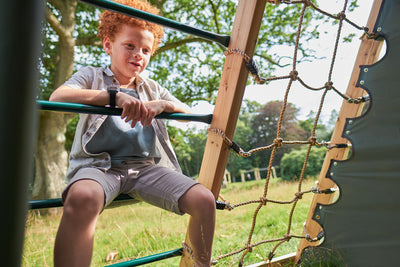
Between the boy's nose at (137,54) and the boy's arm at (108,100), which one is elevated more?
the boy's nose at (137,54)

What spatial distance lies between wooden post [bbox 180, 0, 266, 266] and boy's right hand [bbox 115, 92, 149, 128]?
0.30 meters

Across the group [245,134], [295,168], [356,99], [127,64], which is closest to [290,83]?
[356,99]

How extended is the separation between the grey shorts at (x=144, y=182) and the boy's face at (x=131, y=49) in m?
0.38

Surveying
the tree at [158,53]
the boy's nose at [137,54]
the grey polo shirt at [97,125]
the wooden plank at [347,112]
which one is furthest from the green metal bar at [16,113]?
the tree at [158,53]

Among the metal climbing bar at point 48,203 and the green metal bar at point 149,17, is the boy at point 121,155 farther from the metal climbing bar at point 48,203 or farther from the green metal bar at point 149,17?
the green metal bar at point 149,17

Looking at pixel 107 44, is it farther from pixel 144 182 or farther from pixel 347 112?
pixel 347 112

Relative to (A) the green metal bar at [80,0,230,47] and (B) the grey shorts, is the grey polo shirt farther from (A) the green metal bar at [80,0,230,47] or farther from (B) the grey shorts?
(A) the green metal bar at [80,0,230,47]

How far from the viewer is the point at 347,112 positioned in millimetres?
1592

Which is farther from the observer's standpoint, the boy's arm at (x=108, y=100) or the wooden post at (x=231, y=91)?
the wooden post at (x=231, y=91)

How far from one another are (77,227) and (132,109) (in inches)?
14.2

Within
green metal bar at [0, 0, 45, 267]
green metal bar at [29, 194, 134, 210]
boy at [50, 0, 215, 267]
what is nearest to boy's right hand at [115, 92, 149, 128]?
boy at [50, 0, 215, 267]

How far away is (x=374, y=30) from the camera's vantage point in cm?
152

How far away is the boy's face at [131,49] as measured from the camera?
1281 millimetres

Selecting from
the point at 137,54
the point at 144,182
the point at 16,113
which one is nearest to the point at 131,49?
the point at 137,54
